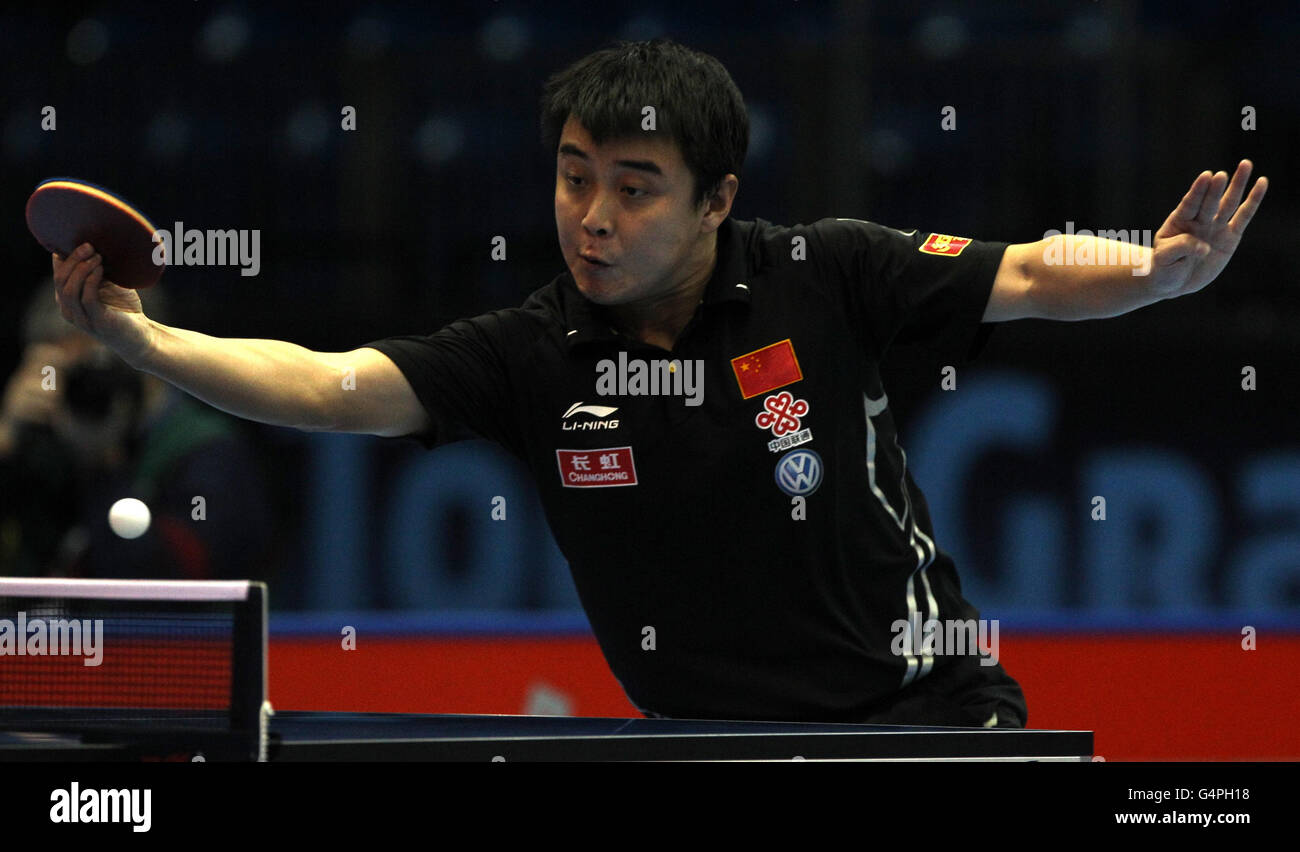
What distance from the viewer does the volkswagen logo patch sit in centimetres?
315

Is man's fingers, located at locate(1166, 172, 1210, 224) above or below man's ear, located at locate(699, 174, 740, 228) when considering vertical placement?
below

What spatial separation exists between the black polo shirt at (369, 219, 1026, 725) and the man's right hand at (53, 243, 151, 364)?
0.50 m

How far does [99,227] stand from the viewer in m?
2.74

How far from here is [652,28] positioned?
8031 mm

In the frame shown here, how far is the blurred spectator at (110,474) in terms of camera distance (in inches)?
185

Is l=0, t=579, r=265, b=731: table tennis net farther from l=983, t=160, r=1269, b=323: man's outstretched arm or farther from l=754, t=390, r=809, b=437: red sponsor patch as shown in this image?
l=983, t=160, r=1269, b=323: man's outstretched arm

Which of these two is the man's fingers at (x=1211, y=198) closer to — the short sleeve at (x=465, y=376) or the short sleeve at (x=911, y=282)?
the short sleeve at (x=911, y=282)

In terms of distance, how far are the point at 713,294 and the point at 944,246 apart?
474mm

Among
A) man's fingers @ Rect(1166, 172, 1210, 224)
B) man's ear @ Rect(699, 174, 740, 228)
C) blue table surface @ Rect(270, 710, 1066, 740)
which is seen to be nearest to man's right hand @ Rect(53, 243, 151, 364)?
blue table surface @ Rect(270, 710, 1066, 740)

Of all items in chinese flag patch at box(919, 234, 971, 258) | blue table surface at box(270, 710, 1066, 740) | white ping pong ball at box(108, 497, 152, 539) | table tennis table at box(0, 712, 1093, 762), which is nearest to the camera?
table tennis table at box(0, 712, 1093, 762)

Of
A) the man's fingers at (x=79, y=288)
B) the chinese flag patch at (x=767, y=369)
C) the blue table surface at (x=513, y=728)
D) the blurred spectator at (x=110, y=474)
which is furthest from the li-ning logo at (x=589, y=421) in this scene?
the blurred spectator at (x=110, y=474)
